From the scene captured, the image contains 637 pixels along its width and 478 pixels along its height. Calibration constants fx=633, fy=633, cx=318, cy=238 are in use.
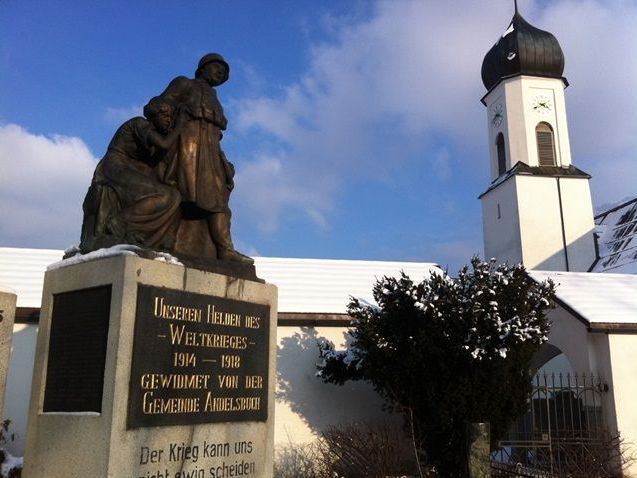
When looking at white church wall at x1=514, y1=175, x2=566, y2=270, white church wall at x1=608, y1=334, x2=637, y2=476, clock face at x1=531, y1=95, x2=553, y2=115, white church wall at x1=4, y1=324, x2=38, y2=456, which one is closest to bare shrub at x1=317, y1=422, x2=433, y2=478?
white church wall at x1=608, y1=334, x2=637, y2=476

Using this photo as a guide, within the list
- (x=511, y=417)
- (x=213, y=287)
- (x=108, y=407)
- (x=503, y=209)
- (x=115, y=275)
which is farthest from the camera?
(x=503, y=209)

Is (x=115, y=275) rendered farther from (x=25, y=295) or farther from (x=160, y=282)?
(x=25, y=295)

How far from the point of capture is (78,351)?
4.59 metres

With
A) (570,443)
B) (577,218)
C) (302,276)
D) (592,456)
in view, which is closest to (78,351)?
(592,456)

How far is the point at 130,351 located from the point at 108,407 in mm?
395

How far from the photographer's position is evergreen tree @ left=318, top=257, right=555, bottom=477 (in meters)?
10.5

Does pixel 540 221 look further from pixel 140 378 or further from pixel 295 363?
pixel 140 378

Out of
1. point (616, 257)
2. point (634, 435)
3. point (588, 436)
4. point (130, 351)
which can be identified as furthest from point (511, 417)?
point (616, 257)

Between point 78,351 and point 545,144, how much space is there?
31069 millimetres

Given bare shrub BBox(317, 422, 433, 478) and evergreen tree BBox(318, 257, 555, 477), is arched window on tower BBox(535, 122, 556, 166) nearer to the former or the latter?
evergreen tree BBox(318, 257, 555, 477)

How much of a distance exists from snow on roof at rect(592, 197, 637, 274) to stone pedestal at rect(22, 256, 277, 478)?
84.7ft

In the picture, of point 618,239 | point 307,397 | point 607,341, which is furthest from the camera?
point 618,239

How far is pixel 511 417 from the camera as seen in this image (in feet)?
35.7

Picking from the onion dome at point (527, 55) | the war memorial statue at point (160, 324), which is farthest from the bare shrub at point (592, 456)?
the onion dome at point (527, 55)
